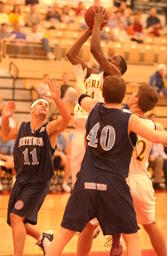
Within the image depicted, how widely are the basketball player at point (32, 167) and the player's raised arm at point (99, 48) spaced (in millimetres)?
670

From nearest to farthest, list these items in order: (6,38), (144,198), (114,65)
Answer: (144,198) < (114,65) < (6,38)

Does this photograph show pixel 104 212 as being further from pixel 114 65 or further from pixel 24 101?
pixel 24 101

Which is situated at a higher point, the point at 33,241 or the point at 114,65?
the point at 114,65

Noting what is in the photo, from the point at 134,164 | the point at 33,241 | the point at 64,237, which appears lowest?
the point at 33,241

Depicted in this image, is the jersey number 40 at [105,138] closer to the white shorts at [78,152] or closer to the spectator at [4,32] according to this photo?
the white shorts at [78,152]

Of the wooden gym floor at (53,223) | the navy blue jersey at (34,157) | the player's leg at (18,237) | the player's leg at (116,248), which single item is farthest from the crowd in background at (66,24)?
the player's leg at (116,248)

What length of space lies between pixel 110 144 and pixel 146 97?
2.83 ft

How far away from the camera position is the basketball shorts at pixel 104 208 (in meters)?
4.81

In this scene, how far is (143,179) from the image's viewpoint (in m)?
5.61

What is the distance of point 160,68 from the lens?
600 inches

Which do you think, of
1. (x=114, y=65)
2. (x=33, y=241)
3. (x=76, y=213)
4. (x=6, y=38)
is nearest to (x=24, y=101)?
(x=6, y=38)

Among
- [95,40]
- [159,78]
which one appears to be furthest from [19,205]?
[159,78]

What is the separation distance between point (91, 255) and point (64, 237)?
1.72 meters

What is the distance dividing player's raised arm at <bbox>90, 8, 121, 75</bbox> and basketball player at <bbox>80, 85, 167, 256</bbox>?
405 millimetres
